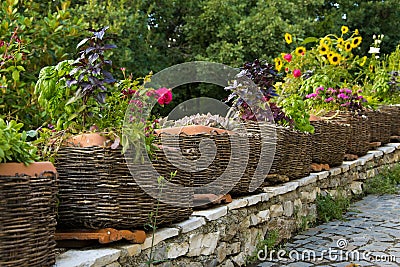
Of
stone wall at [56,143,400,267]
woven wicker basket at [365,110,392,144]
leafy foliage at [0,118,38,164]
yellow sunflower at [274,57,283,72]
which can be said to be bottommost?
stone wall at [56,143,400,267]

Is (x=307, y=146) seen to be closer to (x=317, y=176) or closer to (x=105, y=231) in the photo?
(x=317, y=176)

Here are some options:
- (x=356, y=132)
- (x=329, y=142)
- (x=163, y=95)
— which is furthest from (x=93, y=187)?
(x=356, y=132)

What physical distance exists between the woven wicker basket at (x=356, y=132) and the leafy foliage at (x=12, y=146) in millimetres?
3845

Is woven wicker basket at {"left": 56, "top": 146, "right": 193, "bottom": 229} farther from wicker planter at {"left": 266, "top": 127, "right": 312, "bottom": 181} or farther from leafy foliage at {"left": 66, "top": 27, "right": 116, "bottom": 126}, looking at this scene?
wicker planter at {"left": 266, "top": 127, "right": 312, "bottom": 181}

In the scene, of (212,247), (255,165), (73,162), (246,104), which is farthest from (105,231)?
(246,104)

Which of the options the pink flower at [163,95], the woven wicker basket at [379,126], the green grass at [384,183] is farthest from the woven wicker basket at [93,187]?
the woven wicker basket at [379,126]

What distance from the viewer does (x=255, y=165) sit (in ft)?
11.1

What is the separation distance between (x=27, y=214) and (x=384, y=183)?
4746 mm

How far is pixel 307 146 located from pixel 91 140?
2.45m

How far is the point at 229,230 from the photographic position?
9.78 feet

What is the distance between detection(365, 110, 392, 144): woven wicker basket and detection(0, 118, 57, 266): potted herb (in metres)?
4.76

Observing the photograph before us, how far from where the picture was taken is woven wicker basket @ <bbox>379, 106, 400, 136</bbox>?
6.49 m

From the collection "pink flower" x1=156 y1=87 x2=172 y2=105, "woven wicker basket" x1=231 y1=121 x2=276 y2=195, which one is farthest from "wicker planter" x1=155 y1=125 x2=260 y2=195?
"pink flower" x1=156 y1=87 x2=172 y2=105

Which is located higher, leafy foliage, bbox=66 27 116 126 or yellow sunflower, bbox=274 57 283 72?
yellow sunflower, bbox=274 57 283 72
